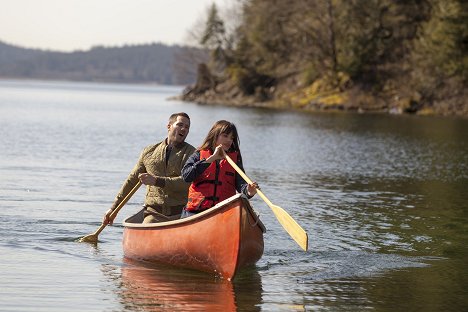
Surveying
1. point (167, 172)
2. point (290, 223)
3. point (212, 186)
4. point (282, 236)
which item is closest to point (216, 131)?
point (212, 186)

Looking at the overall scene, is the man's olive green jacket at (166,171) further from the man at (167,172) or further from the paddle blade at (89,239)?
the paddle blade at (89,239)

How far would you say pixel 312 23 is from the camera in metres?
70.6

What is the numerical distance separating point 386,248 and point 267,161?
48.2 feet

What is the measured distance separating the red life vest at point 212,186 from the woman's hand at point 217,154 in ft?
1.32

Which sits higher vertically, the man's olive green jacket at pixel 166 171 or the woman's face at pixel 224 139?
the woman's face at pixel 224 139

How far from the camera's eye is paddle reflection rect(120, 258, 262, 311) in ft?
32.3

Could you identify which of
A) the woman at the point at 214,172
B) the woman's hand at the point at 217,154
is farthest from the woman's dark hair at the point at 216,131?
the woman's hand at the point at 217,154

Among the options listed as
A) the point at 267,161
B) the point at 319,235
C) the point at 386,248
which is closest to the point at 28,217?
the point at 319,235

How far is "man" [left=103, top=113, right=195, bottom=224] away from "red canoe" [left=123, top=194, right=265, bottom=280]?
387 millimetres

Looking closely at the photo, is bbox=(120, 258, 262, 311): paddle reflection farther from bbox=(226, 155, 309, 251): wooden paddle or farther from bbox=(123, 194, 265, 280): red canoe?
bbox=(226, 155, 309, 251): wooden paddle

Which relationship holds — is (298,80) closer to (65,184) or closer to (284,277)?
(65,184)

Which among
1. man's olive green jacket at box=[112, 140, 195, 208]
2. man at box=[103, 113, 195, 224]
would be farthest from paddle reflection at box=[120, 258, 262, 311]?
→ man's olive green jacket at box=[112, 140, 195, 208]

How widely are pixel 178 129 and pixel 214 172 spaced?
2.42ft

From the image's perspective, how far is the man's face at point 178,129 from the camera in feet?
36.7
